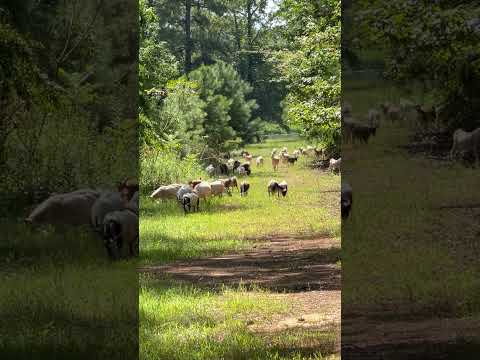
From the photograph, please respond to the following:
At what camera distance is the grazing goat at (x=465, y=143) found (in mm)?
5012

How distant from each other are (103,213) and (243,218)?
6980 millimetres

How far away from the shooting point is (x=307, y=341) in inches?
271

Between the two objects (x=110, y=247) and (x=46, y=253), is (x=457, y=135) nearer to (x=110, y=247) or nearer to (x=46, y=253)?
(x=110, y=247)

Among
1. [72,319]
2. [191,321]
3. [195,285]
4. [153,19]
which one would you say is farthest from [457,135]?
[153,19]

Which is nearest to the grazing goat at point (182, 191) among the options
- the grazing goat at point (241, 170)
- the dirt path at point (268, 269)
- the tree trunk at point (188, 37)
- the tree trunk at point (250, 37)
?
the dirt path at point (268, 269)

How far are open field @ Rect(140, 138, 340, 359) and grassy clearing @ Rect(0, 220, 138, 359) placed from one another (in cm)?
150

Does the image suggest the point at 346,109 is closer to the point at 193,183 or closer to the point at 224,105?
the point at 193,183

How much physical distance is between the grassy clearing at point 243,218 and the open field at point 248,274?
0.7 inches

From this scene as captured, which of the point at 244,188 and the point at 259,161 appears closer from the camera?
the point at 244,188

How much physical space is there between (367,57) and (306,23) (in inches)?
324

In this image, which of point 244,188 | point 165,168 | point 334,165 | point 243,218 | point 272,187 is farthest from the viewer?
Answer: point 334,165

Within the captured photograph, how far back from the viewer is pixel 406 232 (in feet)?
16.0

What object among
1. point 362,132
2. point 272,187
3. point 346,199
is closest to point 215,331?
point 346,199

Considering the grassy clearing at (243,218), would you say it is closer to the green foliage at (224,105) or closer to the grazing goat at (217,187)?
the grazing goat at (217,187)
